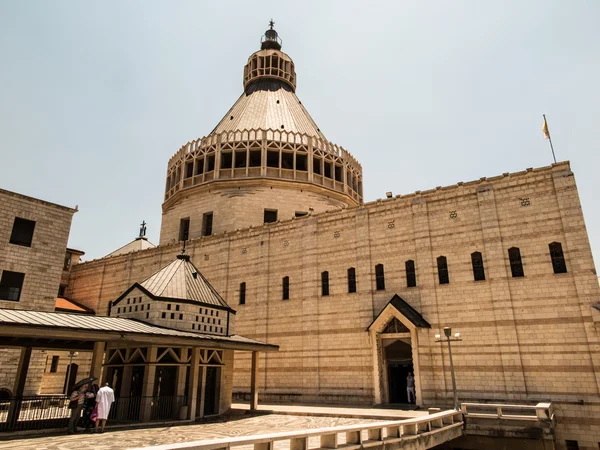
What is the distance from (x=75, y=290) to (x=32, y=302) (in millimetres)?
15949

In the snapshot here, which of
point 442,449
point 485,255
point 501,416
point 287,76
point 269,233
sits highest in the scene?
point 287,76

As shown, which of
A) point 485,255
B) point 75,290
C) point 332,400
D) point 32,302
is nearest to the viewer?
point 485,255

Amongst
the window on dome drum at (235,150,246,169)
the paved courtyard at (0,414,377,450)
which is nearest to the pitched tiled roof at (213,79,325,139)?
the window on dome drum at (235,150,246,169)

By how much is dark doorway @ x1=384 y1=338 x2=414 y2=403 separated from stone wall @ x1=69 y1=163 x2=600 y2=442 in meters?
1.25

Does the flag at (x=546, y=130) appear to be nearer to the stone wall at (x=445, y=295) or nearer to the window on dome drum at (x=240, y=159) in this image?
the stone wall at (x=445, y=295)

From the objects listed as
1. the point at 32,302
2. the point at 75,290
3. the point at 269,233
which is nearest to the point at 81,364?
the point at 75,290

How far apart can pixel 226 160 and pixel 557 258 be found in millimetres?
27969

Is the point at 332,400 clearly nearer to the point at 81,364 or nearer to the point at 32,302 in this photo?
the point at 32,302

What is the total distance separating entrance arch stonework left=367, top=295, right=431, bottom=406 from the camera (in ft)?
76.3

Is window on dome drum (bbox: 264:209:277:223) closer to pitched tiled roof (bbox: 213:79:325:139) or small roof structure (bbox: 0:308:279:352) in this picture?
pitched tiled roof (bbox: 213:79:325:139)

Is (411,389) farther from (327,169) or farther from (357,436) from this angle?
(327,169)

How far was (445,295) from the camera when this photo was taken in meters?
23.6

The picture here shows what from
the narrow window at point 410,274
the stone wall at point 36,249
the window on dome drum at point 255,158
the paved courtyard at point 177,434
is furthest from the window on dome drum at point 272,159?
the paved courtyard at point 177,434

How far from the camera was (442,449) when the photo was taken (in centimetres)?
1848
